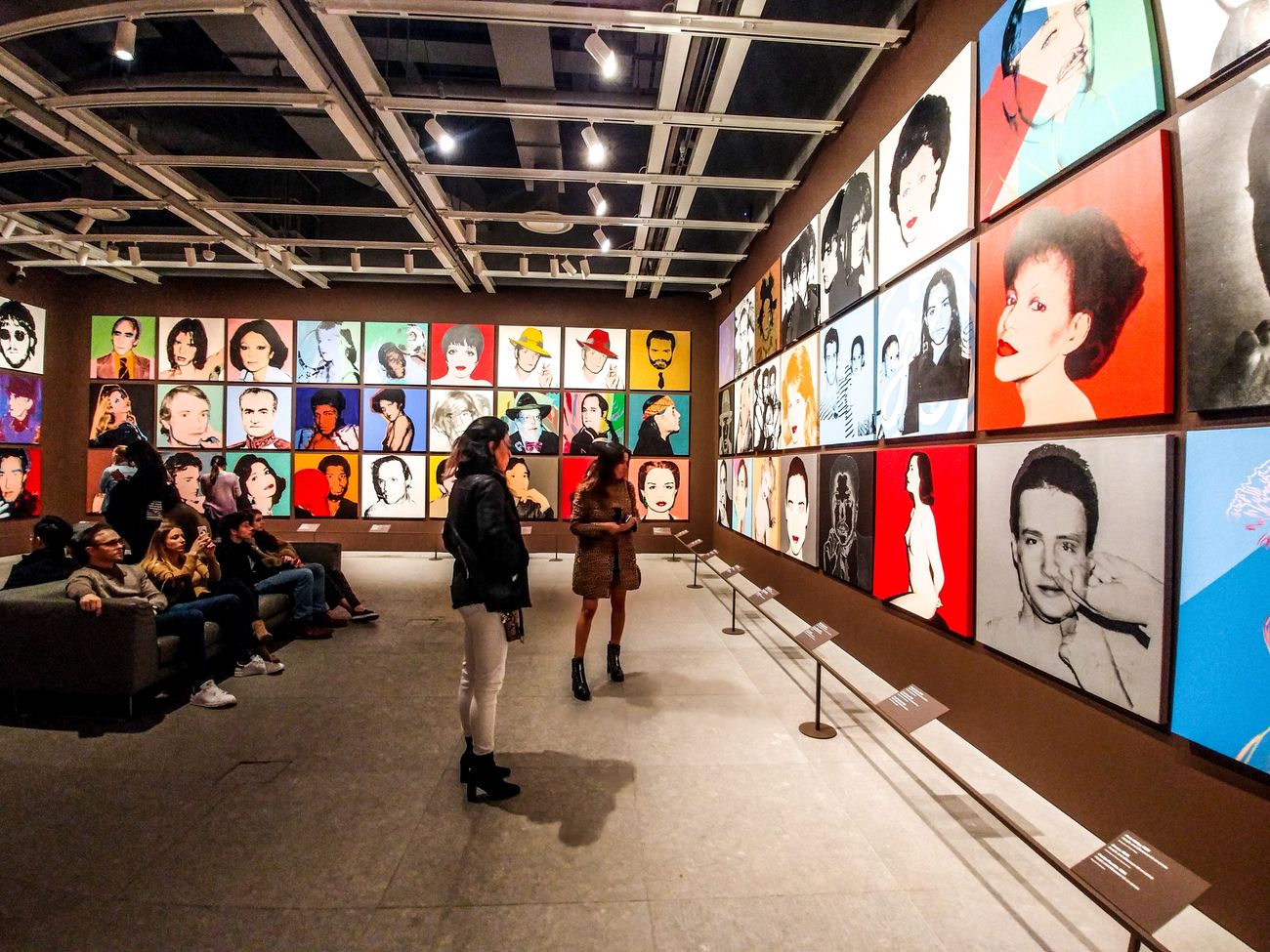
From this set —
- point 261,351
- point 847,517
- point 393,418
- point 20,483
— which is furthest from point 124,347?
point 847,517

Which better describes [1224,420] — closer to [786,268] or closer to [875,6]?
[875,6]

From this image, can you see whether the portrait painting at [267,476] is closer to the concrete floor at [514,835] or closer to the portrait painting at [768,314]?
the concrete floor at [514,835]

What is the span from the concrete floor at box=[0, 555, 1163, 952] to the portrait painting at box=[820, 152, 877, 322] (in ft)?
9.99

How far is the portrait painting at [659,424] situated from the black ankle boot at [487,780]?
7868 millimetres

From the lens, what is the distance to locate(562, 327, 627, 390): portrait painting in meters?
10.2

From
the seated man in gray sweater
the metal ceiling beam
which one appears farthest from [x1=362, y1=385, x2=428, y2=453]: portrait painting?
the metal ceiling beam

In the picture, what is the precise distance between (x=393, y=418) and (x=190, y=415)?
3.48 m

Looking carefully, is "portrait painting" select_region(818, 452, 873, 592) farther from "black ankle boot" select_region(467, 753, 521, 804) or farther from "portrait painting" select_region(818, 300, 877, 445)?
"black ankle boot" select_region(467, 753, 521, 804)

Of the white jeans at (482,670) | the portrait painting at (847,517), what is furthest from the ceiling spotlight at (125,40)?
the portrait painting at (847,517)

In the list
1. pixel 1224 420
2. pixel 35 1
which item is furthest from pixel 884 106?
pixel 35 1

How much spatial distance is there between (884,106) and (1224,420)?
3.37 metres

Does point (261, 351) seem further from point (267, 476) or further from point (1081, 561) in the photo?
point (1081, 561)

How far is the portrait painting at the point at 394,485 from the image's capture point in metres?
9.99

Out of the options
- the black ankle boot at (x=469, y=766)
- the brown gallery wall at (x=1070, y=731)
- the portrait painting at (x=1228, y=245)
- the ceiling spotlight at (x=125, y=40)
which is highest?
the ceiling spotlight at (x=125, y=40)
